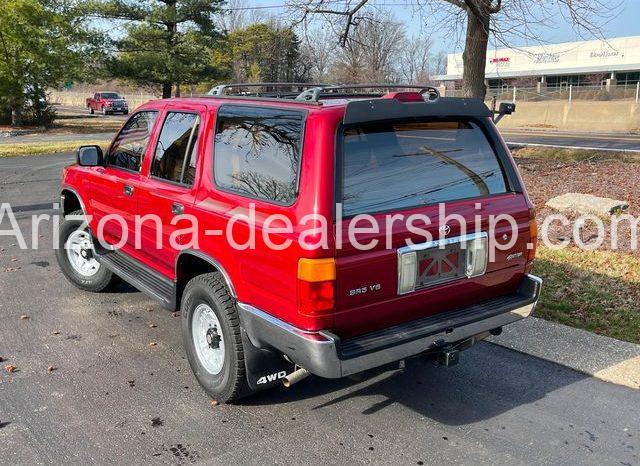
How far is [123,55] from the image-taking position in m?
32.5

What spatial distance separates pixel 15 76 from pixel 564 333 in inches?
1154

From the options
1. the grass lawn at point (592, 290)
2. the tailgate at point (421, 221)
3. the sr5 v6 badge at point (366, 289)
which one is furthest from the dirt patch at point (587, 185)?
the sr5 v6 badge at point (366, 289)

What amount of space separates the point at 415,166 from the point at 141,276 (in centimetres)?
244

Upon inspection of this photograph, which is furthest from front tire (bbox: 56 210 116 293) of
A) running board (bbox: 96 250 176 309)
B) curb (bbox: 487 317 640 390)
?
curb (bbox: 487 317 640 390)

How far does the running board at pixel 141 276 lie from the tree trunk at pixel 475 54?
33.7 feet

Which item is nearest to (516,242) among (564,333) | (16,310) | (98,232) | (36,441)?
(564,333)

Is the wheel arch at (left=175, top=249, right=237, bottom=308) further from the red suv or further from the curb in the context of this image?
the curb

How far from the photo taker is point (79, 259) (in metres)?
6.02

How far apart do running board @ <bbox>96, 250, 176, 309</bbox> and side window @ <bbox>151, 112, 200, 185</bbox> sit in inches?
30.5

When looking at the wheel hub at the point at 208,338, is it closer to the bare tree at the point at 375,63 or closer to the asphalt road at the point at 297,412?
the asphalt road at the point at 297,412

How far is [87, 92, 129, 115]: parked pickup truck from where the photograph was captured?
45625 mm

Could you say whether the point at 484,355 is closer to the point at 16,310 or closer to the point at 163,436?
the point at 163,436

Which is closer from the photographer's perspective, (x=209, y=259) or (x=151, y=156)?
(x=209, y=259)

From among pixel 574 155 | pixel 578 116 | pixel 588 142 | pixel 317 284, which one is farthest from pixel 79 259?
pixel 578 116
